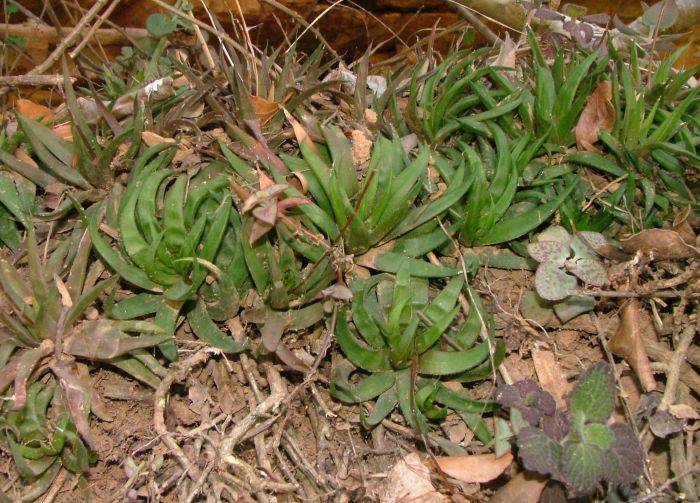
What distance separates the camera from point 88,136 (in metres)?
2.00

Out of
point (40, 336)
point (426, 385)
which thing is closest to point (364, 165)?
point (426, 385)

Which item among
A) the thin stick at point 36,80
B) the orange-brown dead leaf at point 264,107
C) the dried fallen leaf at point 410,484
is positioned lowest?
the dried fallen leaf at point 410,484

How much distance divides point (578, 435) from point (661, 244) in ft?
1.91

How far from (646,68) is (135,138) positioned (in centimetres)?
168

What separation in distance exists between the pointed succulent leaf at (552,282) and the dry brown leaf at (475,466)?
1.35ft

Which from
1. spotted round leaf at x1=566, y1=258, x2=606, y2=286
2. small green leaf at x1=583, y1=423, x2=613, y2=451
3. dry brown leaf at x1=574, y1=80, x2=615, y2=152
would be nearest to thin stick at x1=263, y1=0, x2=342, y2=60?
dry brown leaf at x1=574, y1=80, x2=615, y2=152

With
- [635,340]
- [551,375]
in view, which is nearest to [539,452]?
[551,375]

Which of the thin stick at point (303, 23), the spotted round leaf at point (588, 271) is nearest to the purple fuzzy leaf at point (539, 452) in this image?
the spotted round leaf at point (588, 271)

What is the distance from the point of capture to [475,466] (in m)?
1.66

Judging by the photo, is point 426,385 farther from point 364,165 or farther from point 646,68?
point 646,68

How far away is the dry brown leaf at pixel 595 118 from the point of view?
208 cm

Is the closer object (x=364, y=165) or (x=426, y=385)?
(x=426, y=385)

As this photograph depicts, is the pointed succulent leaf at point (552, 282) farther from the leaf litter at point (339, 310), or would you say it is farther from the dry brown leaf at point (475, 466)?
the dry brown leaf at point (475, 466)

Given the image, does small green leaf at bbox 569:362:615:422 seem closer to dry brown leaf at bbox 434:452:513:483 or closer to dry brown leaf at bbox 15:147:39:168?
Result: dry brown leaf at bbox 434:452:513:483
